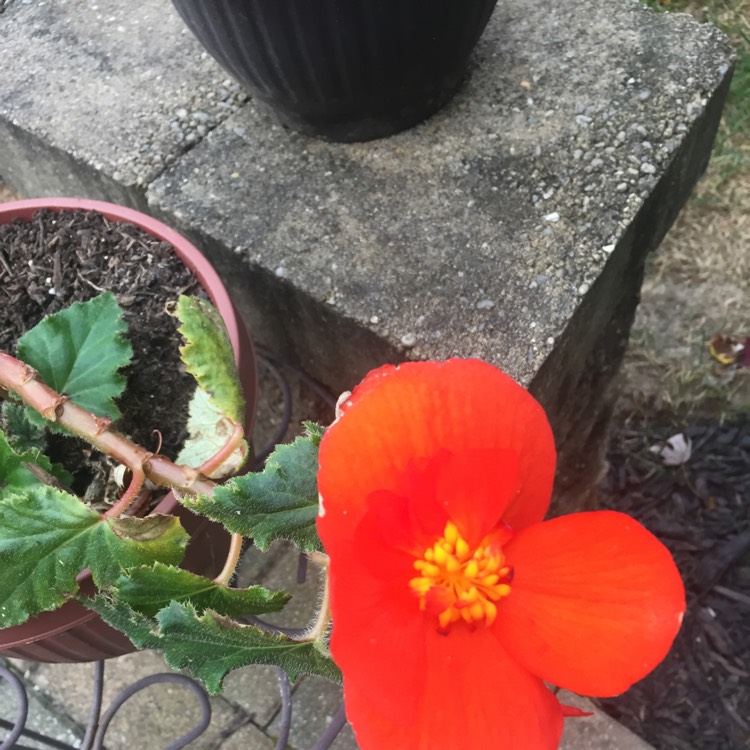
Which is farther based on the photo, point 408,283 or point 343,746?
point 343,746

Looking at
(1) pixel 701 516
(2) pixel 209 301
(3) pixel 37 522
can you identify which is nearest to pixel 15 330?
(2) pixel 209 301

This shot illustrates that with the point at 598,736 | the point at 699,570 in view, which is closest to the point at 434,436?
the point at 598,736

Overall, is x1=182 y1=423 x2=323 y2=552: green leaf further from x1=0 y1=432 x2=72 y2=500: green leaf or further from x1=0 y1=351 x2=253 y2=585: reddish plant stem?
x1=0 y1=432 x2=72 y2=500: green leaf

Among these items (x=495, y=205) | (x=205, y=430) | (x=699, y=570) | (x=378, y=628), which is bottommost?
(x=699, y=570)

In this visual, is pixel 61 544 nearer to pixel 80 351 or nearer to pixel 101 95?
pixel 80 351

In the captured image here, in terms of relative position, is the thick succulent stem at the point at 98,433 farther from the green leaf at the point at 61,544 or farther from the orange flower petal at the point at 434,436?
the orange flower petal at the point at 434,436

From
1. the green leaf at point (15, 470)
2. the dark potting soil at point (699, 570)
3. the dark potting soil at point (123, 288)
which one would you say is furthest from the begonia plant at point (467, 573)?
the dark potting soil at point (699, 570)

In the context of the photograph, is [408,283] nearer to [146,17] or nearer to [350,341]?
[350,341]
